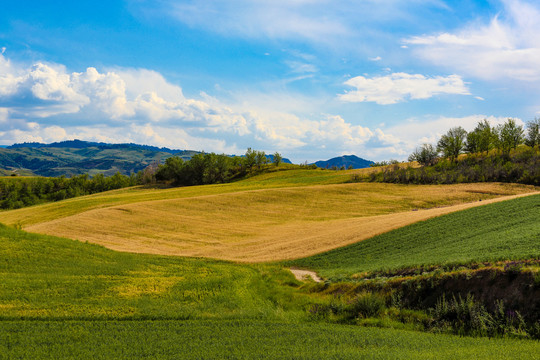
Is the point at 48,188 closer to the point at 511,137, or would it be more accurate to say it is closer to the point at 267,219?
the point at 267,219

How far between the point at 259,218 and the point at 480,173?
148 ft

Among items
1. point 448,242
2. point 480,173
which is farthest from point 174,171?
point 448,242

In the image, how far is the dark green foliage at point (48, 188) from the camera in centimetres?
13125

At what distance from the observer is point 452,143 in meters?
86.2

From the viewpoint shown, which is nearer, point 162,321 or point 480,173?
point 162,321

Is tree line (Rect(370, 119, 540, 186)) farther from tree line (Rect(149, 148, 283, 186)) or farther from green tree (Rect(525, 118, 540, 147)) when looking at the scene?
tree line (Rect(149, 148, 283, 186))

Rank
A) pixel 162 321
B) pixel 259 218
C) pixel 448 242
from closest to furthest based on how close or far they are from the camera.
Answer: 1. pixel 162 321
2. pixel 448 242
3. pixel 259 218

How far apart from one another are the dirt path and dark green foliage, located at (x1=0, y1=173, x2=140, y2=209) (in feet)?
433

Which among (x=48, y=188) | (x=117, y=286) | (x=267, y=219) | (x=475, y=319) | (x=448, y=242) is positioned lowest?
(x=48, y=188)

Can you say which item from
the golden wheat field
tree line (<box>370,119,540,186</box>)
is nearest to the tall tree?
tree line (<box>370,119,540,186</box>)

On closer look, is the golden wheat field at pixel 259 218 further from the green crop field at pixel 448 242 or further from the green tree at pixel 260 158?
the green tree at pixel 260 158

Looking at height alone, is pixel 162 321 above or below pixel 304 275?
above

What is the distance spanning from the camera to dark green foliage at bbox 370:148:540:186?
61125 millimetres

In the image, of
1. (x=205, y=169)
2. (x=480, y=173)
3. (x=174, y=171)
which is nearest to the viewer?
(x=480, y=173)
